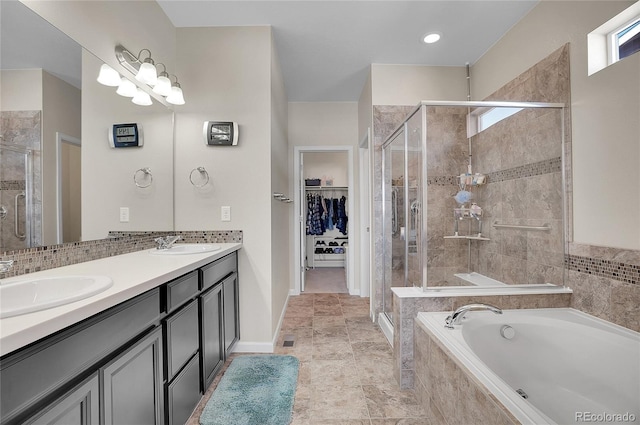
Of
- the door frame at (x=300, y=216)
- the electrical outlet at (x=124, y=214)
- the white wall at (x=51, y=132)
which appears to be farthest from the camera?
the door frame at (x=300, y=216)

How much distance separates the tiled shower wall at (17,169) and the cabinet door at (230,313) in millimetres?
1049

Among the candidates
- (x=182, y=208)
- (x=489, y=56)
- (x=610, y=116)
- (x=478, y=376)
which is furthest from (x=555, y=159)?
(x=182, y=208)

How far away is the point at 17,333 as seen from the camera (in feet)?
1.95

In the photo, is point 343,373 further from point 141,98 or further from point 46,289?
point 141,98

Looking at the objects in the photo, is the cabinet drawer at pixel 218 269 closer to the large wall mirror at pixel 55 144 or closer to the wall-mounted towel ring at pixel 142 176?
the large wall mirror at pixel 55 144

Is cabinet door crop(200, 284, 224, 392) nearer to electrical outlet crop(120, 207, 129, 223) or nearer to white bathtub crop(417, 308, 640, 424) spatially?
electrical outlet crop(120, 207, 129, 223)

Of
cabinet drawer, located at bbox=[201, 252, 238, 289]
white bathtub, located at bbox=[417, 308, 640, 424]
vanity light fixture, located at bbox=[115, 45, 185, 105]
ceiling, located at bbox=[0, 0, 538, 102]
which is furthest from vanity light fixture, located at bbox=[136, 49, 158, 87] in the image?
white bathtub, located at bbox=[417, 308, 640, 424]

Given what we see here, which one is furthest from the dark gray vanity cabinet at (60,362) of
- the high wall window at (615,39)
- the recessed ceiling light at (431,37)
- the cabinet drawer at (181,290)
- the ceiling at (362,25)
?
the recessed ceiling light at (431,37)

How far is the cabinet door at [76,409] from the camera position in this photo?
2.23 feet

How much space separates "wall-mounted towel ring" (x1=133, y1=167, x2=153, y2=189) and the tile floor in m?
1.46

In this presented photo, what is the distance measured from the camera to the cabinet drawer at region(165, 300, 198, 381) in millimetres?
1249

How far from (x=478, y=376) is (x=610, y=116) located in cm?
160

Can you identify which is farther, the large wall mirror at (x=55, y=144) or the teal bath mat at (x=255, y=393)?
the teal bath mat at (x=255, y=393)

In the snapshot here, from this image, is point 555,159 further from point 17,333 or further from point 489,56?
point 17,333
